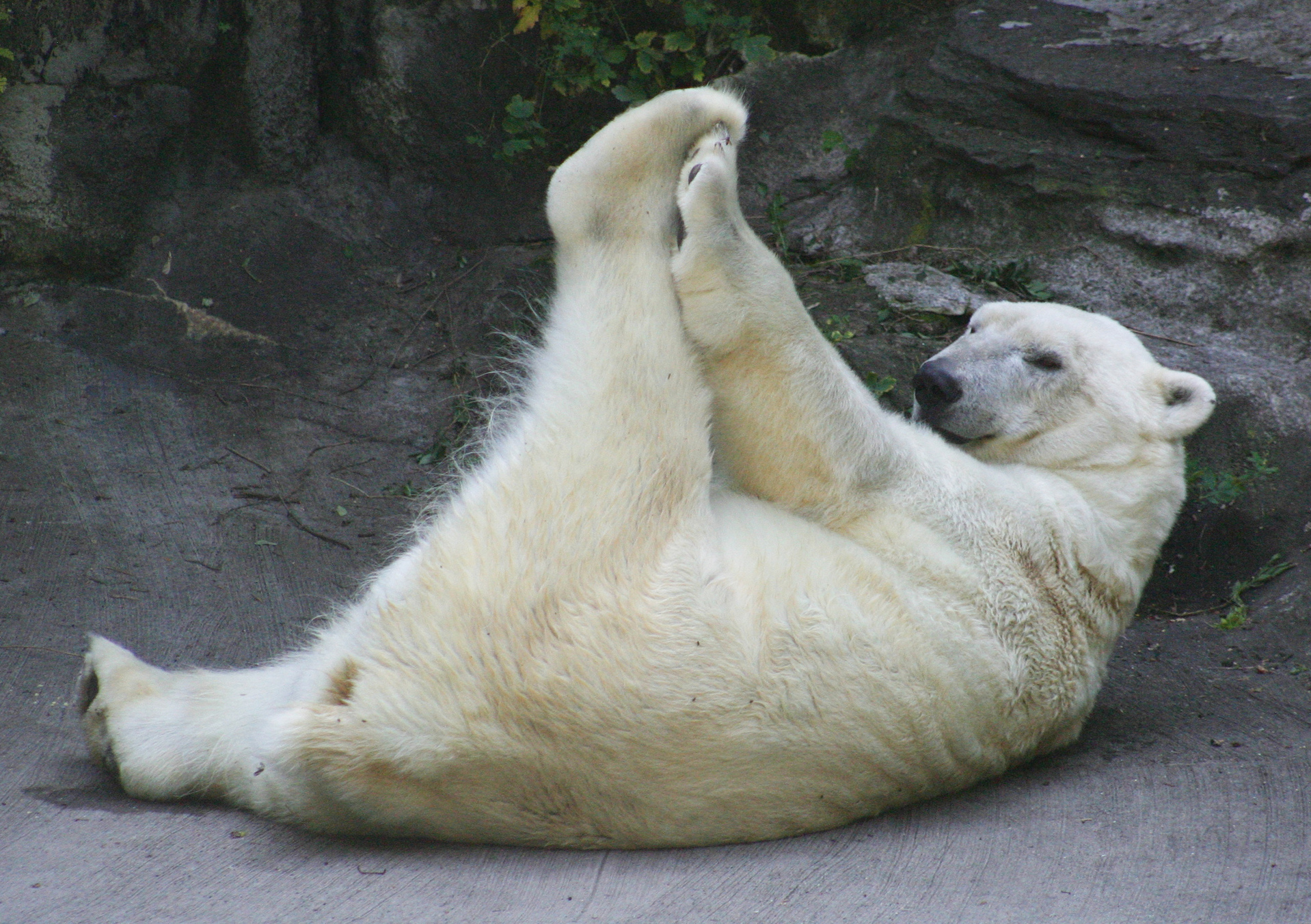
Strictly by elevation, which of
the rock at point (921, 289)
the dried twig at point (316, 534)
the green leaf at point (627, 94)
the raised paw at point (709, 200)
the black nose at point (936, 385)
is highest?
the raised paw at point (709, 200)

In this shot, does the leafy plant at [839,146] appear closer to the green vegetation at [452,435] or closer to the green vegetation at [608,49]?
the green vegetation at [608,49]

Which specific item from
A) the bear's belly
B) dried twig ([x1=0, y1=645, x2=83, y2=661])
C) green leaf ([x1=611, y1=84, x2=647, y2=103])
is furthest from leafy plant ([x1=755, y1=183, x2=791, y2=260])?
dried twig ([x1=0, y1=645, x2=83, y2=661])

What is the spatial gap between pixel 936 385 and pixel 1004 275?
1.95 meters

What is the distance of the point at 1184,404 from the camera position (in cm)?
296

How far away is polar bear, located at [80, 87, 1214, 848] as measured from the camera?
2021mm

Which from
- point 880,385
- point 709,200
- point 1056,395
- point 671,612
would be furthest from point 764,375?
point 880,385

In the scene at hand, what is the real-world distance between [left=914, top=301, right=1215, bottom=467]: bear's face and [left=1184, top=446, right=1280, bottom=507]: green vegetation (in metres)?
1.12

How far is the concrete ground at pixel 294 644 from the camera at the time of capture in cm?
193

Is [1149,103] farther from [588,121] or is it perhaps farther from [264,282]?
[264,282]

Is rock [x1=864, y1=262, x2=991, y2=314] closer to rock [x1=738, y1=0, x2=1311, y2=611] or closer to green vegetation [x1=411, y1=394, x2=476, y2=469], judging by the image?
rock [x1=738, y1=0, x2=1311, y2=611]

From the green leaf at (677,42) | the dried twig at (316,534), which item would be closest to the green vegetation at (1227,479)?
the green leaf at (677,42)

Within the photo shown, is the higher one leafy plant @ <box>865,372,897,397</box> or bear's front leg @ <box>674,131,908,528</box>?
bear's front leg @ <box>674,131,908,528</box>

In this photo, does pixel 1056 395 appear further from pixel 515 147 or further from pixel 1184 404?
pixel 515 147

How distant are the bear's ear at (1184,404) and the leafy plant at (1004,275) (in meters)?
1.78
